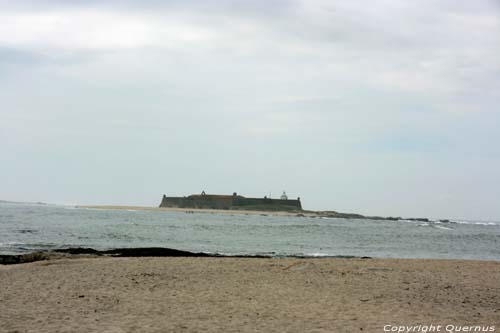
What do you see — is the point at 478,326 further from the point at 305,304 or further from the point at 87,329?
the point at 87,329

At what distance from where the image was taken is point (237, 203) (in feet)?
488

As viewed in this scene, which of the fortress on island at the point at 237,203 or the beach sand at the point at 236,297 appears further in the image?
the fortress on island at the point at 237,203

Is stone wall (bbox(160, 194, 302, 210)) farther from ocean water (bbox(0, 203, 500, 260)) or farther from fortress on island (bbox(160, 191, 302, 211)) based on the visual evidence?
ocean water (bbox(0, 203, 500, 260))

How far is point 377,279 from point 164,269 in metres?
5.40

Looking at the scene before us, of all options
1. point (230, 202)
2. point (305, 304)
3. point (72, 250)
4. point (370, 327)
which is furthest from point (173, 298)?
point (230, 202)

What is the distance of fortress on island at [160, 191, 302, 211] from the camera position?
14750 centimetres

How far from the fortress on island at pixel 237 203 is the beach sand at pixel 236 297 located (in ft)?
427

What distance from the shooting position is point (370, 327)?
8.42 meters

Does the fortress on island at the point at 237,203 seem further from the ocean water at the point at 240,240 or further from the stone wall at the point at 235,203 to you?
the ocean water at the point at 240,240

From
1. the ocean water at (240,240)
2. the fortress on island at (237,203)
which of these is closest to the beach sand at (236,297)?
the ocean water at (240,240)

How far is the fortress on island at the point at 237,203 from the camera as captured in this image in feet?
484

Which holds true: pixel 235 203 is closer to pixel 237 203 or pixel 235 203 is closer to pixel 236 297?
pixel 237 203

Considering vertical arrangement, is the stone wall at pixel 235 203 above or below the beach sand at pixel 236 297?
above

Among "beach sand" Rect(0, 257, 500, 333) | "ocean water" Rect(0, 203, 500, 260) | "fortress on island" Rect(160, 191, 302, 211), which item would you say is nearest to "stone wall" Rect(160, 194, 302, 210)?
"fortress on island" Rect(160, 191, 302, 211)
